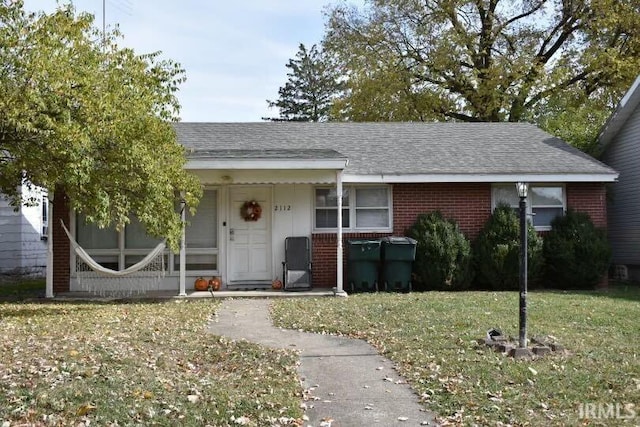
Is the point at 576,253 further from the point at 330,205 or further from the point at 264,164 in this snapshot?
the point at 264,164

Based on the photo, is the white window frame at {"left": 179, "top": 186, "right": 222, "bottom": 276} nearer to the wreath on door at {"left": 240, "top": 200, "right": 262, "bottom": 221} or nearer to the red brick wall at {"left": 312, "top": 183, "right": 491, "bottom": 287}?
the wreath on door at {"left": 240, "top": 200, "right": 262, "bottom": 221}

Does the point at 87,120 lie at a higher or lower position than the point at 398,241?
higher

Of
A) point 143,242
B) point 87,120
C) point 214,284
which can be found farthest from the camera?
point 143,242

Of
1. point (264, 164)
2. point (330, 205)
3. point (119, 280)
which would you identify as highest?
point (264, 164)

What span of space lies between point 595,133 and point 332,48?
1749 cm

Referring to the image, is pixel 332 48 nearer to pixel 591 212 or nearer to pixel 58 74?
pixel 591 212

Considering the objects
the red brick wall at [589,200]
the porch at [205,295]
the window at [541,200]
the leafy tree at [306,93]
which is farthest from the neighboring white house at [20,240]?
the leafy tree at [306,93]

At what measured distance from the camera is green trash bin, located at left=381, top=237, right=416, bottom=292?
13.8 metres

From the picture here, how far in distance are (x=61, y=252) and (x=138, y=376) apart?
9267mm

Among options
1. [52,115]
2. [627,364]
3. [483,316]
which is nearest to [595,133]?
[483,316]

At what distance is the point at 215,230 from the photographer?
14.8 meters

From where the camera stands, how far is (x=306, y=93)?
56.1 metres

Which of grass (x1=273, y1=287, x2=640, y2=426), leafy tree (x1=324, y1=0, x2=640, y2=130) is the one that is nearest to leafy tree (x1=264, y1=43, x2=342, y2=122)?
leafy tree (x1=324, y1=0, x2=640, y2=130)

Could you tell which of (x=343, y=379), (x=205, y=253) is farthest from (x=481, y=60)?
(x=343, y=379)
